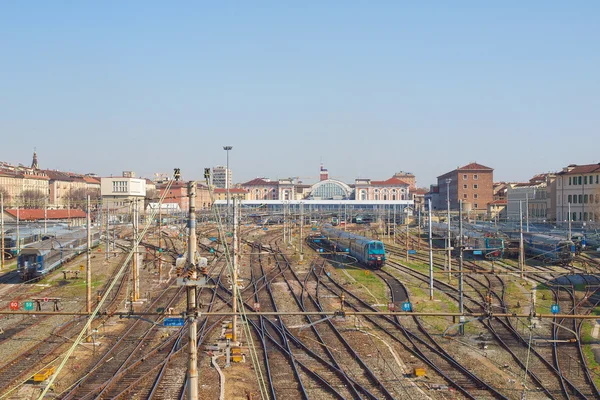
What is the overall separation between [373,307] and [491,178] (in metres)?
94.5

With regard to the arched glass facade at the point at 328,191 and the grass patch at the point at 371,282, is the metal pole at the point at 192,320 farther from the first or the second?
the arched glass facade at the point at 328,191

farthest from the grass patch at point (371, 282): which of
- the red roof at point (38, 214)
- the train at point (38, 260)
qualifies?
the red roof at point (38, 214)

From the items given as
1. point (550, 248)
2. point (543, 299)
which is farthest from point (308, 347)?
point (550, 248)

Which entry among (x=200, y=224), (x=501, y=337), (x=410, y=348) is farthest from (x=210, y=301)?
(x=200, y=224)

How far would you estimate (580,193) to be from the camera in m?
71.2

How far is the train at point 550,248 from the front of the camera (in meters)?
39.0

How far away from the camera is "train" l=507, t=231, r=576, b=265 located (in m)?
39.0

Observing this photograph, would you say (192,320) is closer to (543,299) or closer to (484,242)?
(543,299)

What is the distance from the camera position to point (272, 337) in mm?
21641

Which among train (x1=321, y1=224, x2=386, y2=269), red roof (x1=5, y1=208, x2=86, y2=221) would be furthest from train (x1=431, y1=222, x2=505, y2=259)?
red roof (x1=5, y1=208, x2=86, y2=221)

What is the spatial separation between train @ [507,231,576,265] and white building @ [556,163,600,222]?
21.7m

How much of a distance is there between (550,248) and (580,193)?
34.0m

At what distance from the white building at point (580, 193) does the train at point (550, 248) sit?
2171 centimetres

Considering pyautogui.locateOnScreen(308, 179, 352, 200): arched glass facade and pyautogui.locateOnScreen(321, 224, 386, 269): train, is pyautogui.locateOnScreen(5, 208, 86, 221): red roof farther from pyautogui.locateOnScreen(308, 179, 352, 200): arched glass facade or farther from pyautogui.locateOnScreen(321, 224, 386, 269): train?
pyautogui.locateOnScreen(308, 179, 352, 200): arched glass facade
